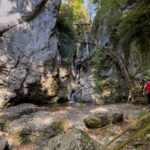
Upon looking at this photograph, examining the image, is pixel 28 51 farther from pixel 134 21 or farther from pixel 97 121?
pixel 134 21

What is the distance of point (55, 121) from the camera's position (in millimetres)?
4332

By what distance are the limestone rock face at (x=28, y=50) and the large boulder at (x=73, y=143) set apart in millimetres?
6795

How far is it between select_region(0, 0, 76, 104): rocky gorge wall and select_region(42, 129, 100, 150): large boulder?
6.78 metres

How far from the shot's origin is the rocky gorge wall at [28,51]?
7785 mm

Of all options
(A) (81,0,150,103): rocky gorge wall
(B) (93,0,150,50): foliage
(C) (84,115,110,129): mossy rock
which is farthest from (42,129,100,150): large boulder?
(B) (93,0,150,50): foliage

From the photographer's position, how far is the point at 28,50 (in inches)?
331

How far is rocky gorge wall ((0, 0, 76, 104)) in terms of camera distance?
7785mm

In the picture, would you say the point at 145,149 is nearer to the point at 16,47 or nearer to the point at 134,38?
the point at 134,38

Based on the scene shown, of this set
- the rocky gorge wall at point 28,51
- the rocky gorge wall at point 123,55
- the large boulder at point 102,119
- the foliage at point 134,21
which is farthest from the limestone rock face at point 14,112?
the foliage at point 134,21

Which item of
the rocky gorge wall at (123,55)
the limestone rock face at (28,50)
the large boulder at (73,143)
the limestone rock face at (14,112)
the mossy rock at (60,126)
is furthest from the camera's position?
the limestone rock face at (28,50)

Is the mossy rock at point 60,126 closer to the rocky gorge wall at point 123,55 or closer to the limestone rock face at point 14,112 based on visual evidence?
the limestone rock face at point 14,112

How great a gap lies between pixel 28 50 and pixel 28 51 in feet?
0.29

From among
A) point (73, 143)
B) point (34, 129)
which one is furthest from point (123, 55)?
point (34, 129)

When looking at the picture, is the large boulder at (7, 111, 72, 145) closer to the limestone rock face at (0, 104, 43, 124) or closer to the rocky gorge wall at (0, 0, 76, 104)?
the limestone rock face at (0, 104, 43, 124)
